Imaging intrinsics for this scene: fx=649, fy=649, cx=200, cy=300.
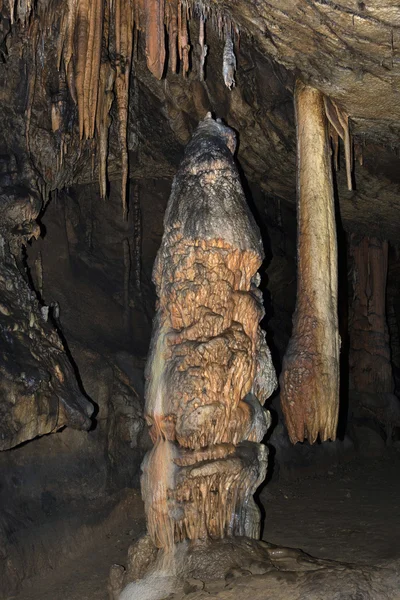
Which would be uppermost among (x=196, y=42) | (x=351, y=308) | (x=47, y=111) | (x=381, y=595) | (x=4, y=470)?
(x=196, y=42)

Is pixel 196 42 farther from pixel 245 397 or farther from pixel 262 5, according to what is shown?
pixel 245 397

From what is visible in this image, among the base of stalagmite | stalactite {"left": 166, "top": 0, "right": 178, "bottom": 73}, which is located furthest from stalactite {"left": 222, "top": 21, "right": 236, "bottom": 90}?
the base of stalagmite

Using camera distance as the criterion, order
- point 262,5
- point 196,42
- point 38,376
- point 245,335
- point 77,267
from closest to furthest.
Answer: point 262,5 < point 245,335 < point 38,376 < point 196,42 < point 77,267

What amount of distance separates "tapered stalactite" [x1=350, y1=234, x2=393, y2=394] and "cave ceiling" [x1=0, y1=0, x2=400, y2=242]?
2824 millimetres

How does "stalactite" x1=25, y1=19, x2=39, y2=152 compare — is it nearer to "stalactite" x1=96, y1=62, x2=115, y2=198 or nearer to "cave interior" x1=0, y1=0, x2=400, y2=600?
"cave interior" x1=0, y1=0, x2=400, y2=600

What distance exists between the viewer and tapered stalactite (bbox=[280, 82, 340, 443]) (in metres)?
5.55

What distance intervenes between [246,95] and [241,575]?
4.78m

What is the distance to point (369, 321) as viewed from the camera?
12070mm

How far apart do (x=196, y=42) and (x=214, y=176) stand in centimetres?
184

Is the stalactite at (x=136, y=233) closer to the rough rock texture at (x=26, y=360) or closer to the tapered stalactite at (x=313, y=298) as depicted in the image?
the rough rock texture at (x=26, y=360)

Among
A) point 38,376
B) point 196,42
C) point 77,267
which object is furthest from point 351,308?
point 38,376

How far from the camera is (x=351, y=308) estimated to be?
12461 millimetres

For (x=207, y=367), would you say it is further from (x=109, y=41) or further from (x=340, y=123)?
(x=109, y=41)

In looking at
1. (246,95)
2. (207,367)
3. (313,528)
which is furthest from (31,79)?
(313,528)
